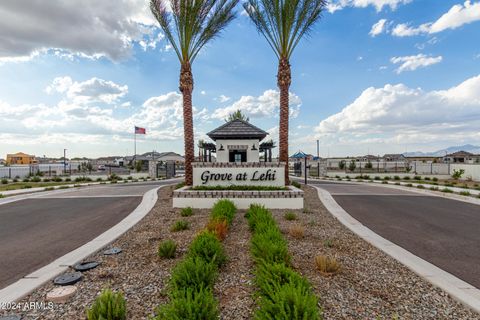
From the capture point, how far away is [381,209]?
36.0 ft

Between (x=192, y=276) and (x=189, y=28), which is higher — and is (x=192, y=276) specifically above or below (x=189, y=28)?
below

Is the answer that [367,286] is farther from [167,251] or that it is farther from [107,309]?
[107,309]

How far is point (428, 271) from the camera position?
15.4 feet

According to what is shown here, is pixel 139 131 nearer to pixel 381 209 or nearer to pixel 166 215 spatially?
pixel 166 215

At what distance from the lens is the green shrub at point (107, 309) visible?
2951 mm

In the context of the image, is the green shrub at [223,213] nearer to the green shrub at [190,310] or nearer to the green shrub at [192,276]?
the green shrub at [192,276]

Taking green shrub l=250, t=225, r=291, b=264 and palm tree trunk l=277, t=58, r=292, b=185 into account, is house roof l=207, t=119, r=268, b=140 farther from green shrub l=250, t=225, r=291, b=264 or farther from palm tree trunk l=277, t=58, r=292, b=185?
green shrub l=250, t=225, r=291, b=264

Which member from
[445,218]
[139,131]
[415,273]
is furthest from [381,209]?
[139,131]

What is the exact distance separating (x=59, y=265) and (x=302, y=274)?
482cm

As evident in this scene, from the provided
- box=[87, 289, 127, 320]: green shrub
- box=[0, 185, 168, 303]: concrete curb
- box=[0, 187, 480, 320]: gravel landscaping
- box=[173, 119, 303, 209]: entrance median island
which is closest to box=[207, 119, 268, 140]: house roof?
box=[173, 119, 303, 209]: entrance median island

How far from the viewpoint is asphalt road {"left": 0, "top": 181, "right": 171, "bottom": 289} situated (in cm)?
525

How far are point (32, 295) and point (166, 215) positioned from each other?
5424mm

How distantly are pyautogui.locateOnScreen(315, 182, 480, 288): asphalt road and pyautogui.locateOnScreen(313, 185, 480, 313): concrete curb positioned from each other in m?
0.25

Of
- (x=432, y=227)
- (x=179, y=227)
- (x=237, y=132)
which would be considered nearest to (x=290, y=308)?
(x=179, y=227)
